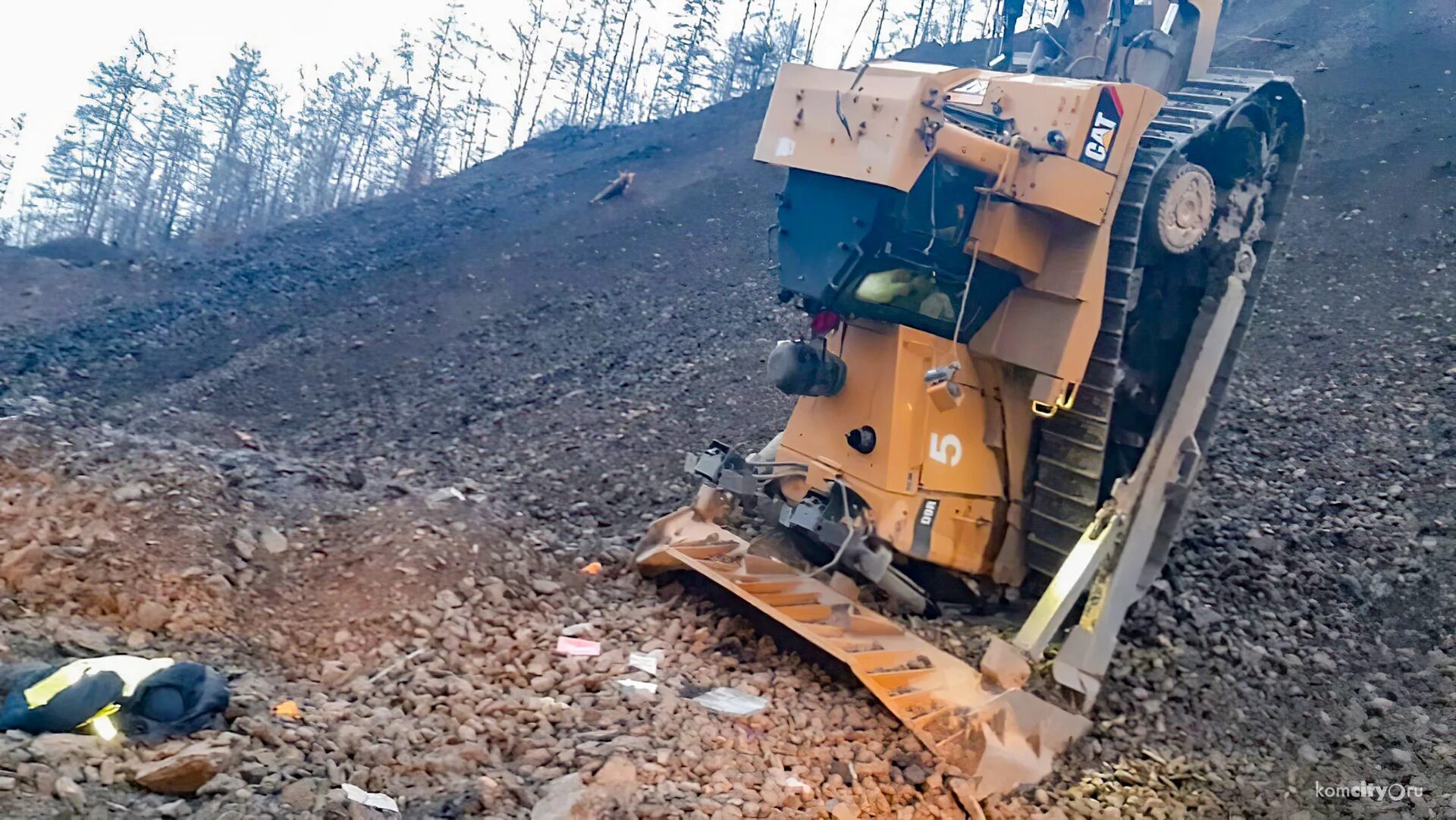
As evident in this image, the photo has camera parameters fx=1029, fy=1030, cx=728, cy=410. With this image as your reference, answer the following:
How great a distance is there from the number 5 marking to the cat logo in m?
1.54

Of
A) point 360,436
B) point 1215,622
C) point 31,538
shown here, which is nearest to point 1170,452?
point 1215,622

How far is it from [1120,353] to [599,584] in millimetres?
3066

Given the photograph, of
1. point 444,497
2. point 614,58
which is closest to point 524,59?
point 614,58

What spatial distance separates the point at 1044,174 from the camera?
4906 mm

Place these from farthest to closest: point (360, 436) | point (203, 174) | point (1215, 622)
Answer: point (203, 174)
point (360, 436)
point (1215, 622)

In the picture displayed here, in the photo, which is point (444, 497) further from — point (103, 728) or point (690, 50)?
point (690, 50)

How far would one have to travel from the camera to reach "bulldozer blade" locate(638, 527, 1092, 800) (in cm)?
432

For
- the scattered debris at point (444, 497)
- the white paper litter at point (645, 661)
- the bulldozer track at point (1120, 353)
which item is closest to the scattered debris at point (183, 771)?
the white paper litter at point (645, 661)

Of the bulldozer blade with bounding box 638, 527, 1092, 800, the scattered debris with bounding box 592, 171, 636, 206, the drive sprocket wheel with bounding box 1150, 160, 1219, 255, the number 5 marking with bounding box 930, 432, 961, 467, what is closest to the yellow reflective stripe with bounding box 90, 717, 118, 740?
the bulldozer blade with bounding box 638, 527, 1092, 800

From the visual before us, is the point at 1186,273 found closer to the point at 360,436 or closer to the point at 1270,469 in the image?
the point at 1270,469

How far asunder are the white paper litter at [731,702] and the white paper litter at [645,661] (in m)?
0.28

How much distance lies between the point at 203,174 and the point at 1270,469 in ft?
146

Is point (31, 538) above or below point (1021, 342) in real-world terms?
below

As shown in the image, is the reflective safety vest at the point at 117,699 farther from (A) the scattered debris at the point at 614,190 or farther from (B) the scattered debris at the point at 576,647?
(A) the scattered debris at the point at 614,190
